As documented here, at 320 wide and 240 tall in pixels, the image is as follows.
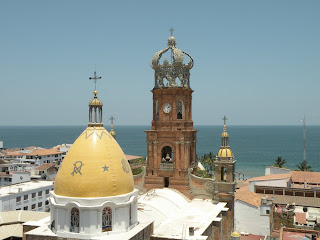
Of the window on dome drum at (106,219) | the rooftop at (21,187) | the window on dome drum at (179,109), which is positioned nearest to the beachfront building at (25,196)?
the rooftop at (21,187)

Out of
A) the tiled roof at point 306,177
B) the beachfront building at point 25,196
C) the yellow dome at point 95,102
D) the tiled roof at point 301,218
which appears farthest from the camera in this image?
the tiled roof at point 306,177

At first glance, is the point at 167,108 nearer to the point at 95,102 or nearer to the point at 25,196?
the point at 95,102

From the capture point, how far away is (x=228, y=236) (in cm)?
3150

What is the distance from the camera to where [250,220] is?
139 ft

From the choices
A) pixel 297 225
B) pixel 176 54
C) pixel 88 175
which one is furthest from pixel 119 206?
pixel 297 225

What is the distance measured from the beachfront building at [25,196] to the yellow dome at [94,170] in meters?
28.7

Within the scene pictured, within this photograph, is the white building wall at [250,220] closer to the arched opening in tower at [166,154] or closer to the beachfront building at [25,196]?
the arched opening in tower at [166,154]

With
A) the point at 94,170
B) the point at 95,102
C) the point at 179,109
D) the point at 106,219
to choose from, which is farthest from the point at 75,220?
the point at 179,109

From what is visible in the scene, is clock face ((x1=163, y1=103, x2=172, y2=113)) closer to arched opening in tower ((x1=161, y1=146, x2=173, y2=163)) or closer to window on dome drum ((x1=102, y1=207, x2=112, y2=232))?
arched opening in tower ((x1=161, y1=146, x2=173, y2=163))

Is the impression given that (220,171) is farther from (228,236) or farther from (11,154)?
(11,154)

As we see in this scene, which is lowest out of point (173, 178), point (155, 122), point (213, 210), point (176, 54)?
point (213, 210)

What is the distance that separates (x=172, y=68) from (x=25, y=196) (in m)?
28.1

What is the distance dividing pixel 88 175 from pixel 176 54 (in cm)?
1834

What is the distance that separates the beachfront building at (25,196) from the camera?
45.7 m
